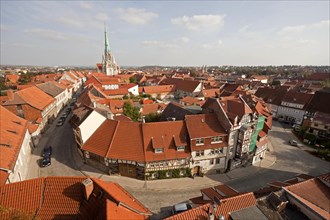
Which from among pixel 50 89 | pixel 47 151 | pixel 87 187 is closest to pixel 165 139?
pixel 87 187

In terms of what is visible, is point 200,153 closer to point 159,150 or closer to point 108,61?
point 159,150

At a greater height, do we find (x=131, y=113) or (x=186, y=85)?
(x=186, y=85)

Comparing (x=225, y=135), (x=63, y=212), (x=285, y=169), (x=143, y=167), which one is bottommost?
(x=285, y=169)

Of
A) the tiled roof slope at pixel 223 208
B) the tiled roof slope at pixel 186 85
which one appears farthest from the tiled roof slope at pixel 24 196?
the tiled roof slope at pixel 186 85

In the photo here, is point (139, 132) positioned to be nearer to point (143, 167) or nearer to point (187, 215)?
point (143, 167)

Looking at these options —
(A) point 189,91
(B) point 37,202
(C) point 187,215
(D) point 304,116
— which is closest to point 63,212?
(B) point 37,202
